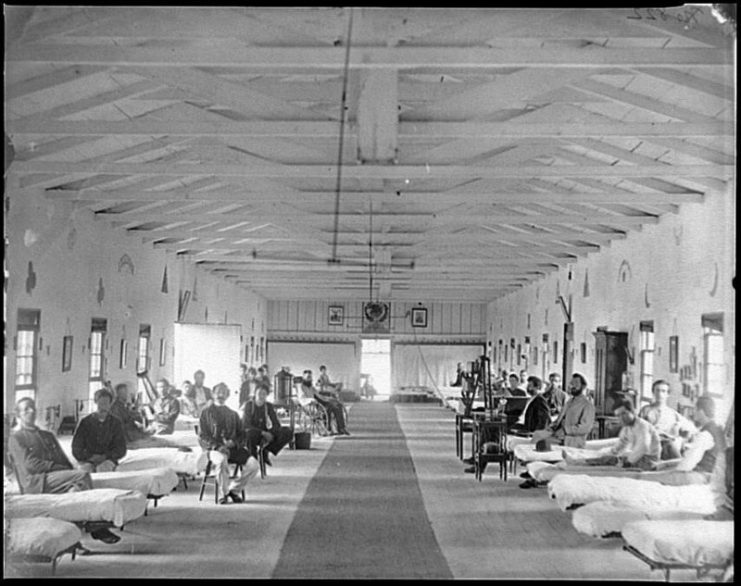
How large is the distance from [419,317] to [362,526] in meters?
20.7


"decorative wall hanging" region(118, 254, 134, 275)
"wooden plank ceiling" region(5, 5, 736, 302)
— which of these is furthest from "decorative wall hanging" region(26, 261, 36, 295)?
"decorative wall hanging" region(118, 254, 134, 275)

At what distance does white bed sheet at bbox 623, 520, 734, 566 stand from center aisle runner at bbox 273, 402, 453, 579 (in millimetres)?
1234

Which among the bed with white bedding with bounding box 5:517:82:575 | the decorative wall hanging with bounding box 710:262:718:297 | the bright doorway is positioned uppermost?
the decorative wall hanging with bounding box 710:262:718:297

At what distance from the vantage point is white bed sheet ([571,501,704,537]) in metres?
6.71

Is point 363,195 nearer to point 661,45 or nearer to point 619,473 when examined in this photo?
point 619,473

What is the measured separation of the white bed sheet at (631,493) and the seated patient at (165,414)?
5.16m

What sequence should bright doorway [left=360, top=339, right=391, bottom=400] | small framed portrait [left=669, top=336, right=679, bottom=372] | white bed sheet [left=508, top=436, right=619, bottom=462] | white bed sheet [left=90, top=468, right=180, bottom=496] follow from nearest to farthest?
white bed sheet [left=90, top=468, right=180, bottom=496] < white bed sheet [left=508, top=436, right=619, bottom=462] < small framed portrait [left=669, top=336, right=679, bottom=372] < bright doorway [left=360, top=339, right=391, bottom=400]

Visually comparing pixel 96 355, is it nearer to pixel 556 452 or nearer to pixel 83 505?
pixel 83 505

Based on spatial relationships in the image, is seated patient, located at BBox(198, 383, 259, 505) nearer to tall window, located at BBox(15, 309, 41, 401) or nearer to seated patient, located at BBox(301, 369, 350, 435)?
tall window, located at BBox(15, 309, 41, 401)

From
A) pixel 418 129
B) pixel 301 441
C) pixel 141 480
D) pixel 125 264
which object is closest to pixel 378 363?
pixel 301 441

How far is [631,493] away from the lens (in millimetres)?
7520

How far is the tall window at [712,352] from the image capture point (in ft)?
28.8

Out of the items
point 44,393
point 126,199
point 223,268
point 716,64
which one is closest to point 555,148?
point 716,64

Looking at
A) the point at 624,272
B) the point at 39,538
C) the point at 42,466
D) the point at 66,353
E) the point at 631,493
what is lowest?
the point at 39,538
